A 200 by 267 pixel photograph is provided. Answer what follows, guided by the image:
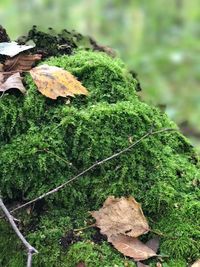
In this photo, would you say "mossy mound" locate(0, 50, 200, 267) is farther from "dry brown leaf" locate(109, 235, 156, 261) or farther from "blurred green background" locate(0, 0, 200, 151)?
"blurred green background" locate(0, 0, 200, 151)

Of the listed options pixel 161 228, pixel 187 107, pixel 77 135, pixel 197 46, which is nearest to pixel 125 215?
pixel 161 228

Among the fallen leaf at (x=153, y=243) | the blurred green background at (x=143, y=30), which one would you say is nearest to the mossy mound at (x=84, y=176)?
the fallen leaf at (x=153, y=243)

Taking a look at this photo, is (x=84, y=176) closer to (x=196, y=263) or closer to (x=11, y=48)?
(x=196, y=263)

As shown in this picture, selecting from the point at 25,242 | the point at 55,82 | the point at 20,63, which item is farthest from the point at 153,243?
the point at 20,63

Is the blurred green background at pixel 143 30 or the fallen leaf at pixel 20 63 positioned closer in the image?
the fallen leaf at pixel 20 63

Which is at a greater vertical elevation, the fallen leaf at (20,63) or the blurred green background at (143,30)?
the blurred green background at (143,30)

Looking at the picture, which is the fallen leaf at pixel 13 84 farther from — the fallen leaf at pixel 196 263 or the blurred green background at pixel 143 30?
the blurred green background at pixel 143 30

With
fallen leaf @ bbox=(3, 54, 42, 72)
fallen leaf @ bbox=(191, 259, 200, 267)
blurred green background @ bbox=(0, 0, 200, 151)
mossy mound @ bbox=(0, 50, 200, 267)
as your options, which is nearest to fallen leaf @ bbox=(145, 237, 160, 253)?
mossy mound @ bbox=(0, 50, 200, 267)
